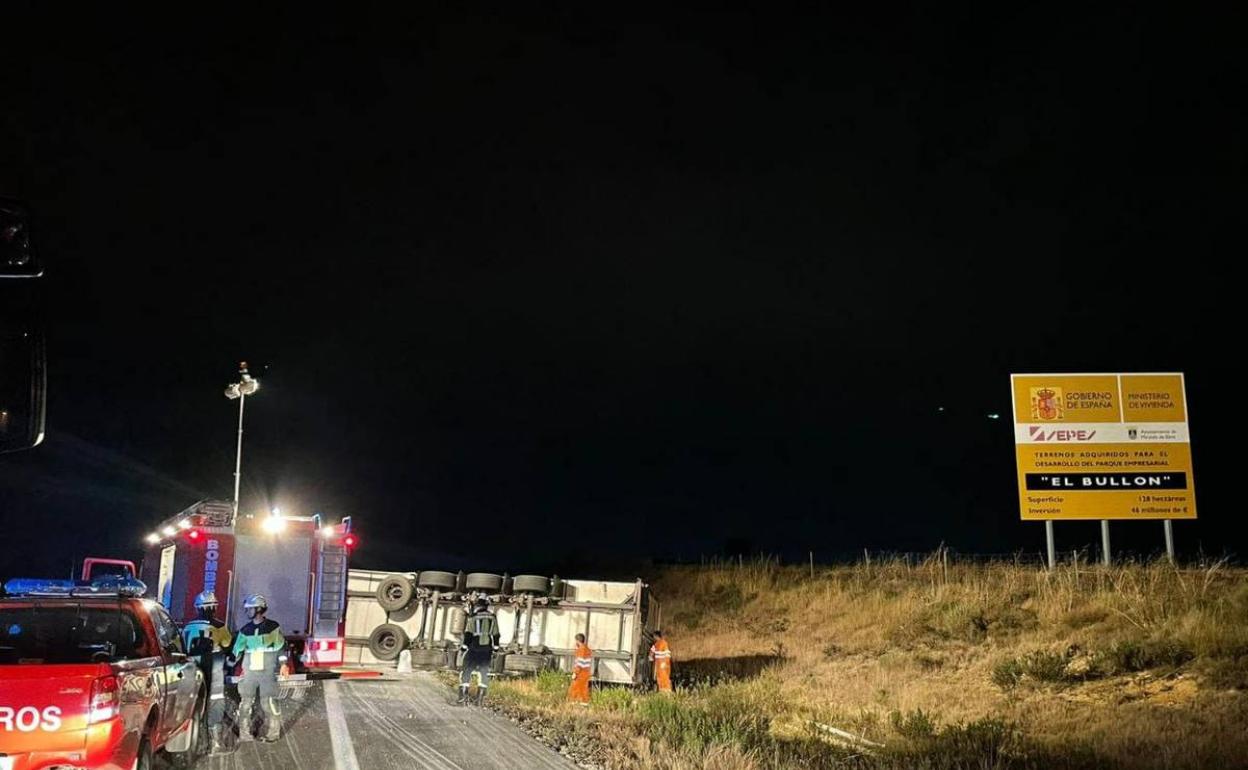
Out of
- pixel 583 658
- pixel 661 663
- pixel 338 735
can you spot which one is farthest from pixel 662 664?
pixel 338 735

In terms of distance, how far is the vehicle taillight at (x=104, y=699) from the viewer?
21.1 feet

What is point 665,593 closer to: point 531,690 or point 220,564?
point 531,690

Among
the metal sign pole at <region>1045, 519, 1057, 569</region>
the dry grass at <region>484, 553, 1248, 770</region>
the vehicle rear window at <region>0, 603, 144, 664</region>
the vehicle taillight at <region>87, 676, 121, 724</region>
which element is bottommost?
the dry grass at <region>484, 553, 1248, 770</region>

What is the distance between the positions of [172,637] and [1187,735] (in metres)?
11.5

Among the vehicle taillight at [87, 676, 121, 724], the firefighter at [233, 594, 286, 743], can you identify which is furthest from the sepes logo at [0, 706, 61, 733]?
the firefighter at [233, 594, 286, 743]

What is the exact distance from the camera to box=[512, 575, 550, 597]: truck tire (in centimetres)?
1950

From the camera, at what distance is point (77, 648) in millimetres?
7234

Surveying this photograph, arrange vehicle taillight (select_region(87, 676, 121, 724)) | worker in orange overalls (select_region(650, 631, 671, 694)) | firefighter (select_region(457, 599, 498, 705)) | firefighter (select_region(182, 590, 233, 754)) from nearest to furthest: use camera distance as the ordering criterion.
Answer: vehicle taillight (select_region(87, 676, 121, 724)) → firefighter (select_region(182, 590, 233, 754)) → firefighter (select_region(457, 599, 498, 705)) → worker in orange overalls (select_region(650, 631, 671, 694))

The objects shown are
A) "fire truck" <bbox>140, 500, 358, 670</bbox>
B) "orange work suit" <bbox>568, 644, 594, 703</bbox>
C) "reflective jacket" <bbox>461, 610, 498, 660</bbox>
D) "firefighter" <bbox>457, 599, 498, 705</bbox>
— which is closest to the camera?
"firefighter" <bbox>457, 599, 498, 705</bbox>

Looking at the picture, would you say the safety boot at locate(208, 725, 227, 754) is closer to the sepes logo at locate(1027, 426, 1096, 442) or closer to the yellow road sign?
the yellow road sign

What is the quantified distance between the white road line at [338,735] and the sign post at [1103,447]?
17.6 meters

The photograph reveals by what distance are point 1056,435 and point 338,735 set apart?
19.7 m

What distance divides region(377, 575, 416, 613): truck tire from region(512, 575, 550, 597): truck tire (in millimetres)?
2193

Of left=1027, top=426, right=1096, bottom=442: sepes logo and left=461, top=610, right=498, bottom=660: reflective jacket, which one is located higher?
left=1027, top=426, right=1096, bottom=442: sepes logo
